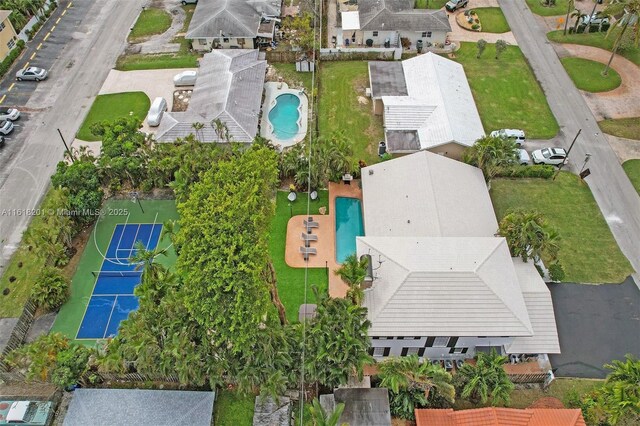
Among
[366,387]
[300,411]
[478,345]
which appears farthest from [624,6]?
[300,411]

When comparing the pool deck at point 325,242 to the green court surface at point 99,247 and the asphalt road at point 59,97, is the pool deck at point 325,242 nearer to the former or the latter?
the green court surface at point 99,247

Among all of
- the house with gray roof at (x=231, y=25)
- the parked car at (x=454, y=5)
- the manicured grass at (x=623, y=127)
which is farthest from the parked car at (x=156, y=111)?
the manicured grass at (x=623, y=127)

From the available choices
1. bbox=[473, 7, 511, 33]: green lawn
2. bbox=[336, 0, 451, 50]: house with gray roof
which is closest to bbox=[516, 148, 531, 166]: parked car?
bbox=[336, 0, 451, 50]: house with gray roof

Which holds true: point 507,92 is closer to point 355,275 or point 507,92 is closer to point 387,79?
point 387,79

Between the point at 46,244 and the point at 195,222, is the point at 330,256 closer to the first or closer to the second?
the point at 195,222

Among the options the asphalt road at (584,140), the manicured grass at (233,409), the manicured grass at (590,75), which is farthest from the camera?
the manicured grass at (590,75)

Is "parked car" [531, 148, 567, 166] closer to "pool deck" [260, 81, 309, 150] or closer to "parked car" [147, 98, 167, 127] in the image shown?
"pool deck" [260, 81, 309, 150]

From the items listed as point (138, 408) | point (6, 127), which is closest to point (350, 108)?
point (138, 408)
